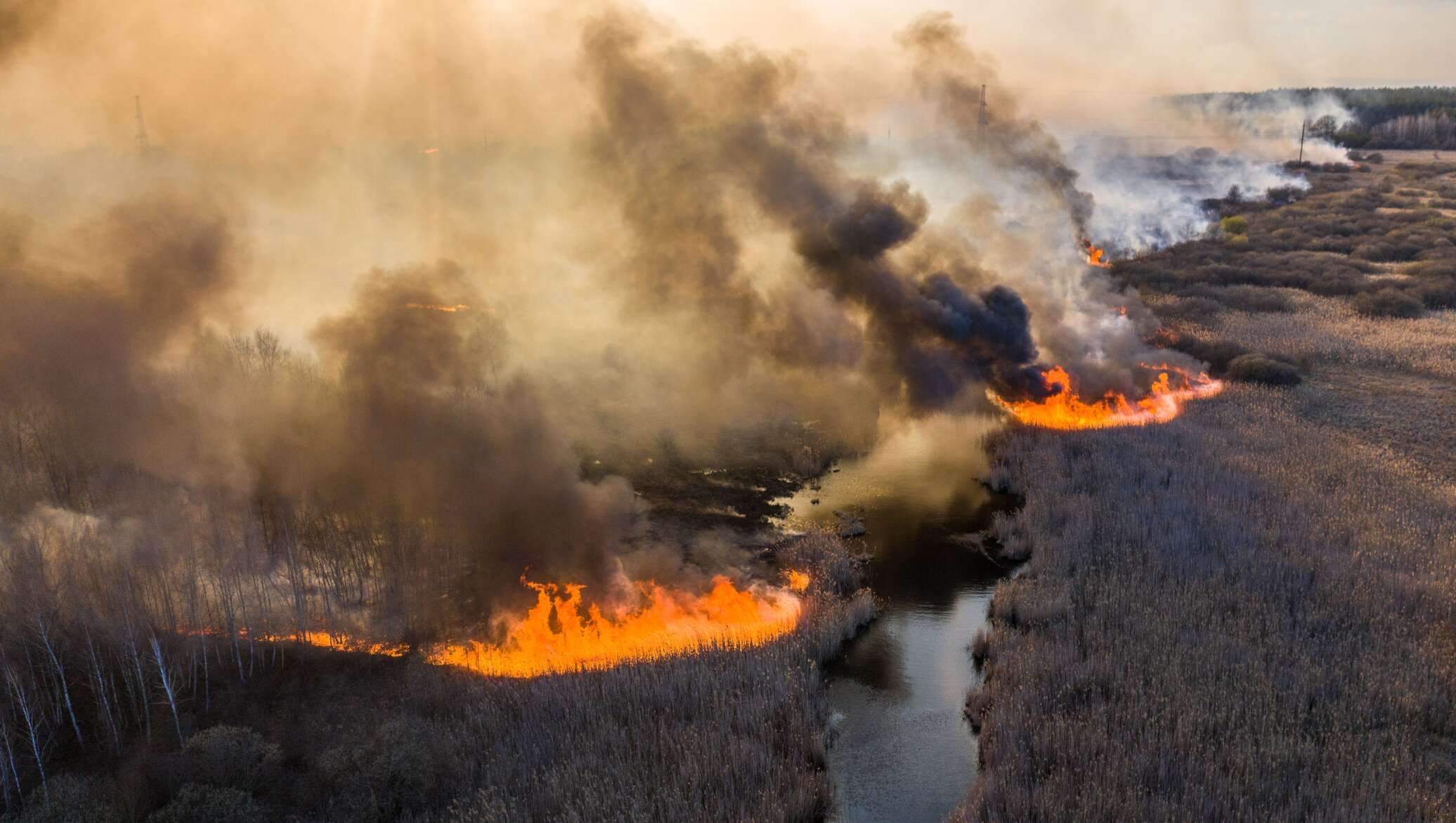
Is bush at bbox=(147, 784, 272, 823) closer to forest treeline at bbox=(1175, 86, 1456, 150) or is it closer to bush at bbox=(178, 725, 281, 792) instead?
bush at bbox=(178, 725, 281, 792)

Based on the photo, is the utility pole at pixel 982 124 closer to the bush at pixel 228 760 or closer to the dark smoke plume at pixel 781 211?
the dark smoke plume at pixel 781 211

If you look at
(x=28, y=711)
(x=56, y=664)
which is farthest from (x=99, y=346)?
(x=28, y=711)

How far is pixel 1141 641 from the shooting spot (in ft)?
53.3

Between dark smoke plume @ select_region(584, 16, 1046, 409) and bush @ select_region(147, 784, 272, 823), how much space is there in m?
26.2

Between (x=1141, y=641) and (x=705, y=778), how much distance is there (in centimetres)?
923

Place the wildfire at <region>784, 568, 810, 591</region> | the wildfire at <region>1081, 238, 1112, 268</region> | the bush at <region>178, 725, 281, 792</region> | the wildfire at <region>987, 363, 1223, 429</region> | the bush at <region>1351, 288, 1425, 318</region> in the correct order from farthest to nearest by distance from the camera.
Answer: the wildfire at <region>1081, 238, 1112, 268</region> → the bush at <region>1351, 288, 1425, 318</region> → the wildfire at <region>987, 363, 1223, 429</region> → the wildfire at <region>784, 568, 810, 591</region> → the bush at <region>178, 725, 281, 792</region>

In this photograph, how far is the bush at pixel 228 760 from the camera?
12.9m

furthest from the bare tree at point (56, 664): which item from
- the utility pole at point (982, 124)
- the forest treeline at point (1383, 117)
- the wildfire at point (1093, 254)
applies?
the forest treeline at point (1383, 117)

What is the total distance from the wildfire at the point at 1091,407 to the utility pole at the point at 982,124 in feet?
64.7

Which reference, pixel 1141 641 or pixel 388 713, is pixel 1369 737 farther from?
pixel 388 713

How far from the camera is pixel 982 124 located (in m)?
46.7

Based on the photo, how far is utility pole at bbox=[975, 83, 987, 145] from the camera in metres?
45.1

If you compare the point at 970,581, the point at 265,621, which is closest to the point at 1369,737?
the point at 970,581

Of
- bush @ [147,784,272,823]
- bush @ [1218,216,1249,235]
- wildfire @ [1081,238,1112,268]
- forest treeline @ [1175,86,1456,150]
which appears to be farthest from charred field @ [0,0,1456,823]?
forest treeline @ [1175,86,1456,150]
